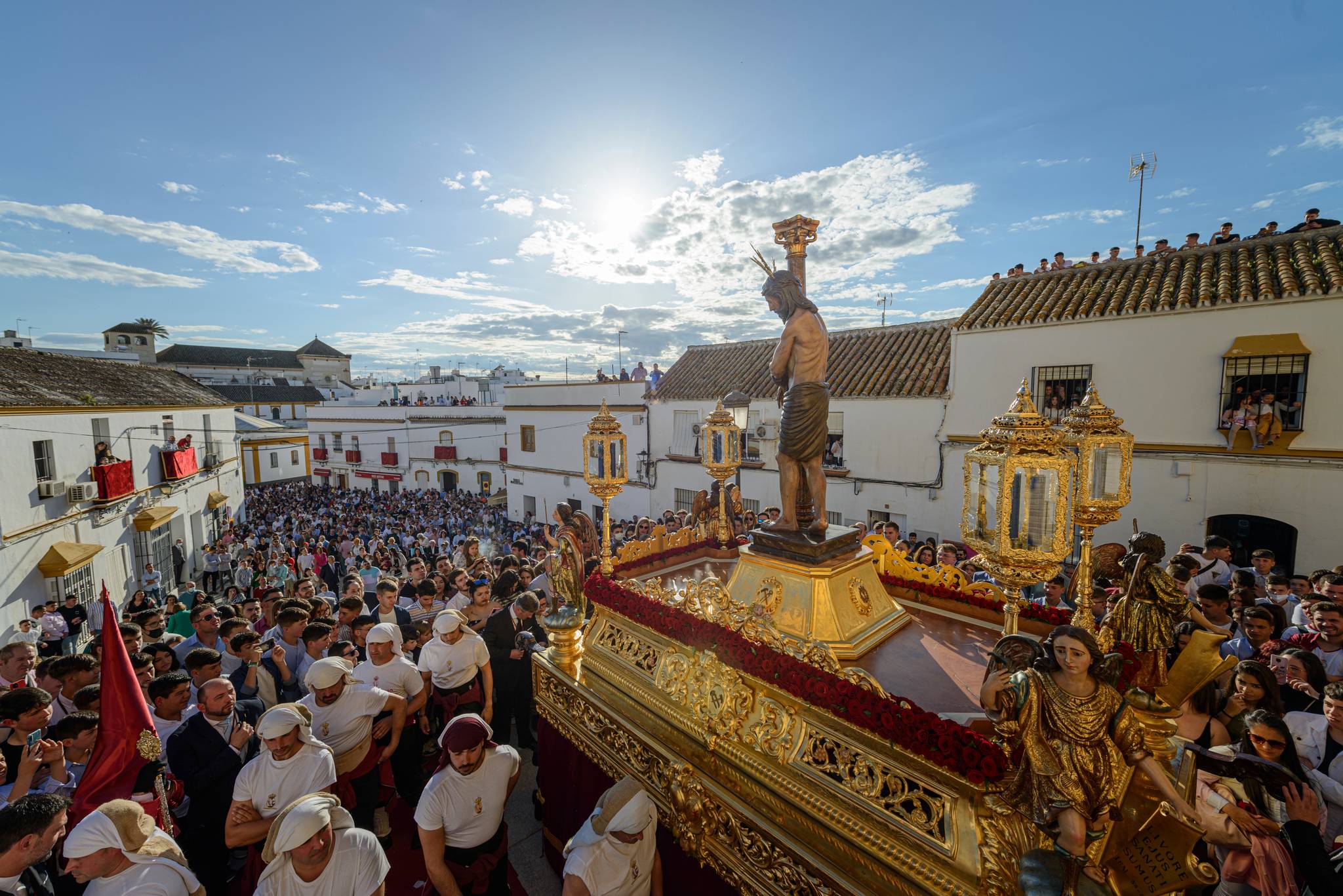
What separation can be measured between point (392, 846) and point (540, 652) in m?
1.85

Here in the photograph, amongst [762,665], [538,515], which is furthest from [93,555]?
[762,665]

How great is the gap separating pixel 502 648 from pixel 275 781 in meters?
2.60

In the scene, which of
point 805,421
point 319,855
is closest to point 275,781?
point 319,855

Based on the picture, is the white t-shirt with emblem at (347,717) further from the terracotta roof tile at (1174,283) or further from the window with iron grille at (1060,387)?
the terracotta roof tile at (1174,283)

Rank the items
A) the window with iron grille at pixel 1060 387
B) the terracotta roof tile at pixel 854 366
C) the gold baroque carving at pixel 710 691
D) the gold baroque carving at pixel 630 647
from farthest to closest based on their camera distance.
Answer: the terracotta roof tile at pixel 854 366
the window with iron grille at pixel 1060 387
the gold baroque carving at pixel 630 647
the gold baroque carving at pixel 710 691

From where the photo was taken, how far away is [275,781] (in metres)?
3.27

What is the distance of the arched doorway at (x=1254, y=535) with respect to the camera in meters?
9.81

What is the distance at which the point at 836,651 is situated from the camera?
4320 mm

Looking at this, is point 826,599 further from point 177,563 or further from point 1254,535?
point 177,563

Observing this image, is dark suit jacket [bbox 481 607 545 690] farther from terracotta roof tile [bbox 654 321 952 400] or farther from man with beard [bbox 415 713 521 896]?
terracotta roof tile [bbox 654 321 952 400]

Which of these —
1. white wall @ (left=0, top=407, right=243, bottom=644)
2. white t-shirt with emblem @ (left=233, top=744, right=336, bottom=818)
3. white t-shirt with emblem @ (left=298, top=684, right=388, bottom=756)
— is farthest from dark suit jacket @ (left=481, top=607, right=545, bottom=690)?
white wall @ (left=0, top=407, right=243, bottom=644)

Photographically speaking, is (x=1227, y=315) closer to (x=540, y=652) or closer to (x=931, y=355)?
(x=931, y=355)

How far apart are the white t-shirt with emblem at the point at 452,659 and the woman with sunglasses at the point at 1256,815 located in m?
4.97

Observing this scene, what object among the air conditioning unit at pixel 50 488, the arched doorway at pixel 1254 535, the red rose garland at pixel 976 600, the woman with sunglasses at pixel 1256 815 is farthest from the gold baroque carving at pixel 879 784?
the air conditioning unit at pixel 50 488
